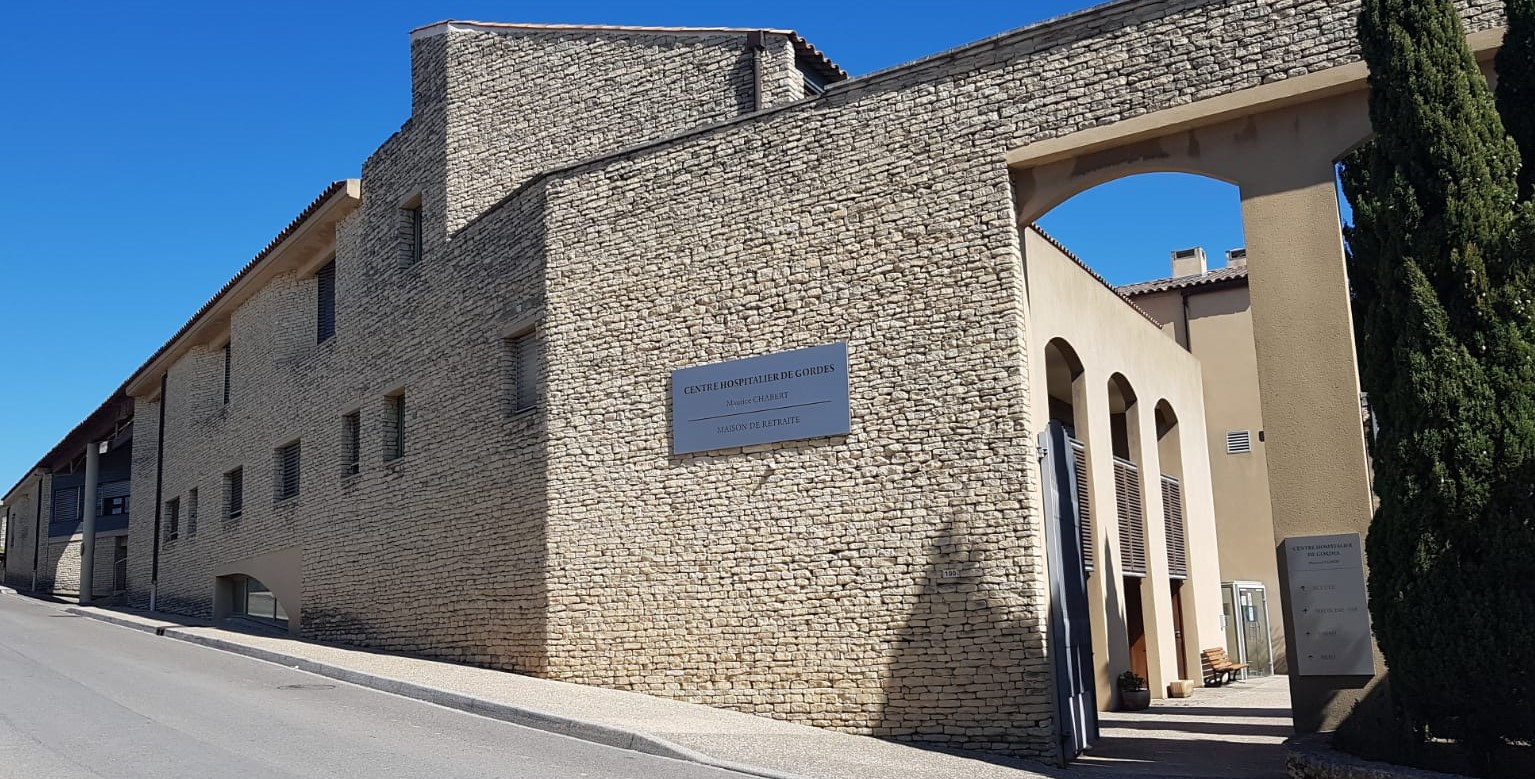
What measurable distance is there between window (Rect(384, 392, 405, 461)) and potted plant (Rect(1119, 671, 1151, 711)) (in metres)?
11.6

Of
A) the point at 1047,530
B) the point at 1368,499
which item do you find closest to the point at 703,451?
the point at 1047,530

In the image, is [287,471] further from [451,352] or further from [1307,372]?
[1307,372]

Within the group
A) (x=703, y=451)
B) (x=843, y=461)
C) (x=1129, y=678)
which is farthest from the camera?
(x=1129, y=678)

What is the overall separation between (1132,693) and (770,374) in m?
7.36

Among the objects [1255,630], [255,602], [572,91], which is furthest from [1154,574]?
[255,602]

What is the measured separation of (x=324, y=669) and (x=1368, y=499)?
1246 cm

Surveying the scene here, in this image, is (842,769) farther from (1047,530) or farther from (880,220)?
(880,220)

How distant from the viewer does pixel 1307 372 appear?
37.2 ft

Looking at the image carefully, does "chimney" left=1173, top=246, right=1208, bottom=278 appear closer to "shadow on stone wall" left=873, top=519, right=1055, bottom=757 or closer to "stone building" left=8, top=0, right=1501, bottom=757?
"stone building" left=8, top=0, right=1501, bottom=757

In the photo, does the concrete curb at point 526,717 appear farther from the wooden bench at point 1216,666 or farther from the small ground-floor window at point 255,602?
the wooden bench at point 1216,666

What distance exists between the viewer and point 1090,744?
12875 millimetres

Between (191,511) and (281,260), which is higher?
(281,260)

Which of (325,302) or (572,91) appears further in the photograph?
(325,302)

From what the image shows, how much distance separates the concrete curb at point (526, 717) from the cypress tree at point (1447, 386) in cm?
490
